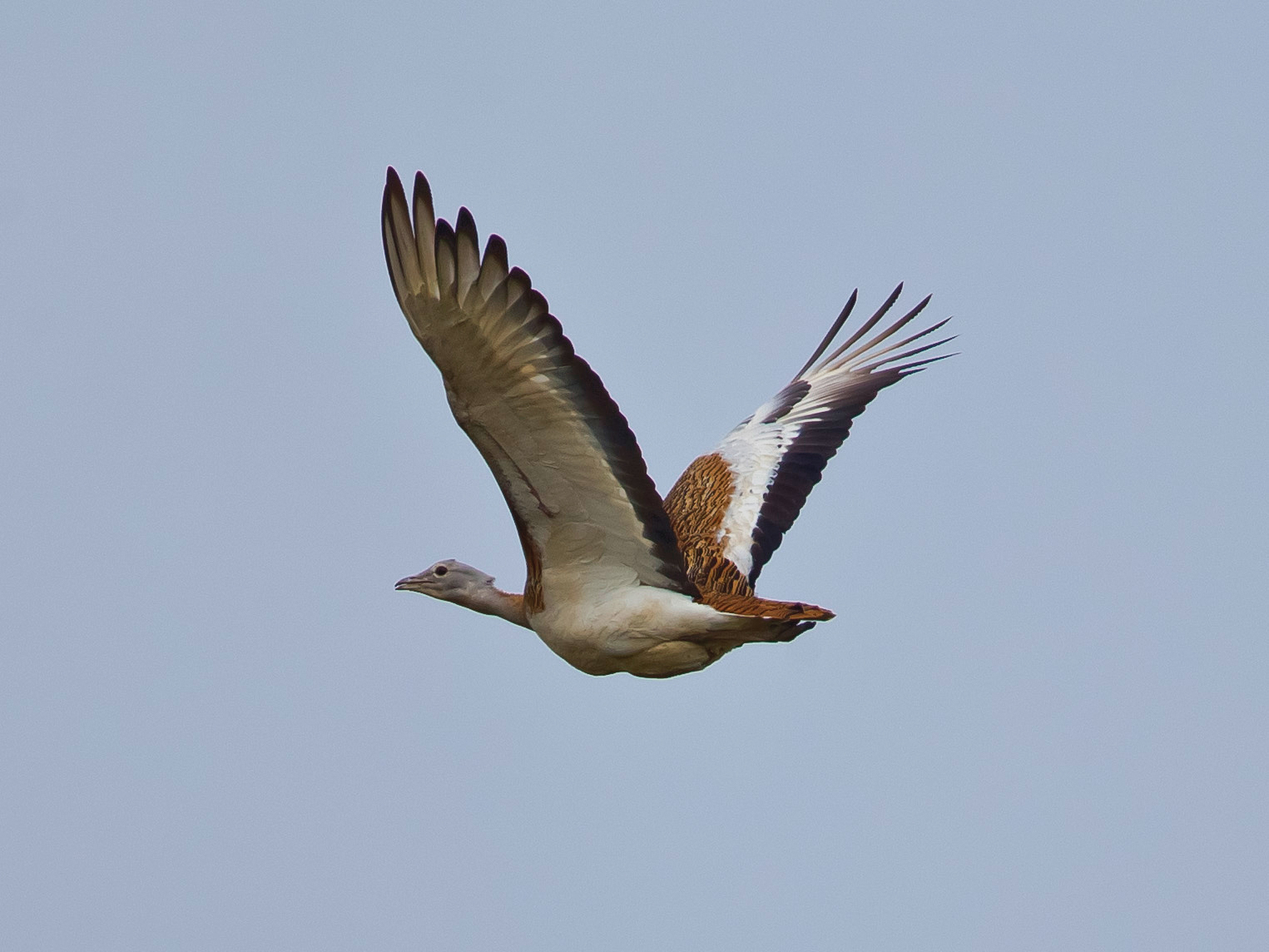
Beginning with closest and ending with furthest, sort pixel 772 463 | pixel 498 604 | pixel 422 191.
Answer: pixel 422 191
pixel 498 604
pixel 772 463

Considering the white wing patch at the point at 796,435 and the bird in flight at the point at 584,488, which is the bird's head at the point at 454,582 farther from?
the white wing patch at the point at 796,435

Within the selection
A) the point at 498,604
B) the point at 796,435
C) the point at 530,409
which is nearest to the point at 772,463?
the point at 796,435

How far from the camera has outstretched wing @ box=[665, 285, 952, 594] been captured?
40.5ft

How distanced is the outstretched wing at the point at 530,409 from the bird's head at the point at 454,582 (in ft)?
3.73

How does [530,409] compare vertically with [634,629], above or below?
above

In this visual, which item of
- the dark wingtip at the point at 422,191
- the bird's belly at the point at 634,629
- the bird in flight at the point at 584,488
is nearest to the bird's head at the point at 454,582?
the bird in flight at the point at 584,488

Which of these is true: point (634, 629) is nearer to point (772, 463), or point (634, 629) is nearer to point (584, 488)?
point (584, 488)

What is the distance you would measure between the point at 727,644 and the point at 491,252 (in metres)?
3.42

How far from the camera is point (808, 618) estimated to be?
988 centimetres

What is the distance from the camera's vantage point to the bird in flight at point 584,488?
8.58 m

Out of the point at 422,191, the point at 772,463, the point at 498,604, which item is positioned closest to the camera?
the point at 422,191

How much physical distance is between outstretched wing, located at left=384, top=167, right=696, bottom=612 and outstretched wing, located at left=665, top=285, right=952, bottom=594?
4.43ft

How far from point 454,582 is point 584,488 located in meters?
2.32

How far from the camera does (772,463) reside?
1351 cm
